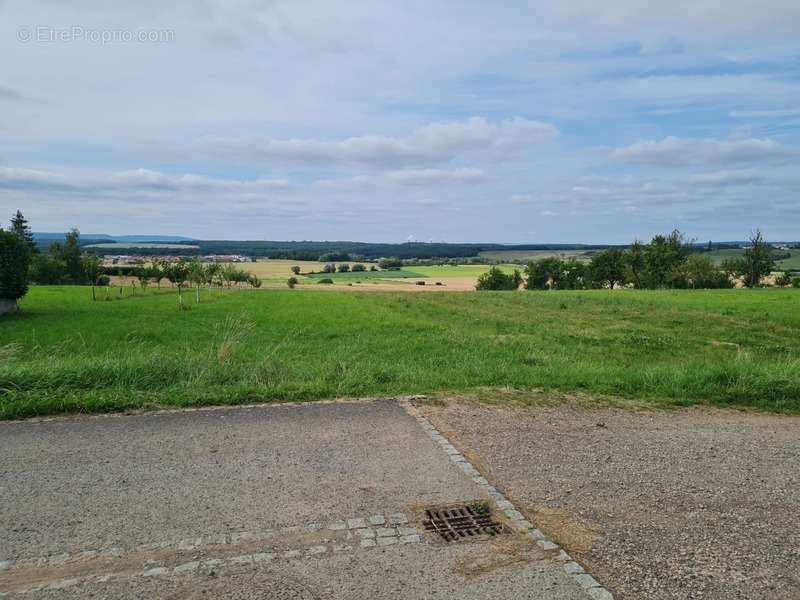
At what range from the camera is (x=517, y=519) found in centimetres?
435

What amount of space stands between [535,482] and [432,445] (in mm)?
1238

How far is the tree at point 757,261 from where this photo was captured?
8138 cm

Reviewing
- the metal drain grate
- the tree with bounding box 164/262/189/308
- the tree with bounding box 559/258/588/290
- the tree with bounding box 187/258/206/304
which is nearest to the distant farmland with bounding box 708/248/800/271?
the tree with bounding box 559/258/588/290

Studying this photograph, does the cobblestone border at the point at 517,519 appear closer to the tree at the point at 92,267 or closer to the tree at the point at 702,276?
the tree at the point at 92,267

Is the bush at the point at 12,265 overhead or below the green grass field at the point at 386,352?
overhead

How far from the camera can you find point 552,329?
82.6 ft

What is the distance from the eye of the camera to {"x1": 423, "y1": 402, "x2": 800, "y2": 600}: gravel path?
Answer: 371 centimetres

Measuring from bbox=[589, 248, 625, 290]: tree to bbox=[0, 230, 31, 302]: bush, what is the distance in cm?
8400

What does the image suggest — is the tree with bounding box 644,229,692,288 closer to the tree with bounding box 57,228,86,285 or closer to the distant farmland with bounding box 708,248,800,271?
the distant farmland with bounding box 708,248,800,271

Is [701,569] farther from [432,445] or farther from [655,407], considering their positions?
[655,407]

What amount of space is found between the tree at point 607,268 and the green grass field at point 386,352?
54.2 metres

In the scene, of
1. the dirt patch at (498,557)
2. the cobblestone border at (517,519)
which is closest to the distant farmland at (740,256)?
the cobblestone border at (517,519)

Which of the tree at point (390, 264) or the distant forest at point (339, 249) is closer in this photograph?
the tree at point (390, 264)

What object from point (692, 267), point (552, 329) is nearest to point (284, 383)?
point (552, 329)
